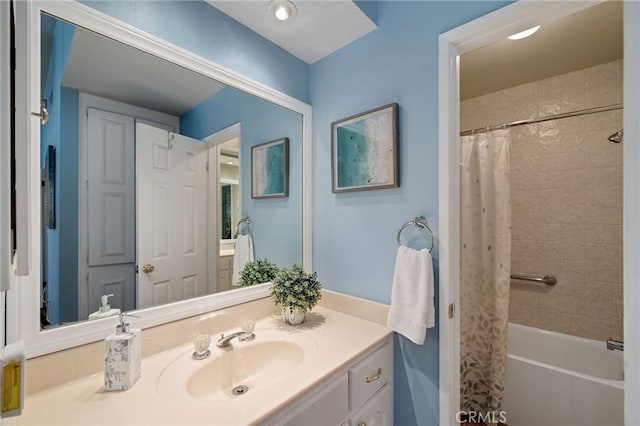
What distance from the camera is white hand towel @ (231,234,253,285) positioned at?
1384 millimetres

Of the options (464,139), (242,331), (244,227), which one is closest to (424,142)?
(464,139)

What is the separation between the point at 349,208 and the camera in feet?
4.79

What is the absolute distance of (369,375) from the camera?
3.62 ft

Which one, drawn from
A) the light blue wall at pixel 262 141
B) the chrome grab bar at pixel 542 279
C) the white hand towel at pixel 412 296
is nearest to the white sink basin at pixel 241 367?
the white hand towel at pixel 412 296

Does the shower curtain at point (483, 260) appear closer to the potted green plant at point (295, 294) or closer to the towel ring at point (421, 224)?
the towel ring at point (421, 224)

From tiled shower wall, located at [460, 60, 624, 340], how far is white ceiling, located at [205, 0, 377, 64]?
1519mm

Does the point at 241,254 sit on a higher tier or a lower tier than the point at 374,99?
lower

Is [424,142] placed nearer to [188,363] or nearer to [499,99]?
[188,363]

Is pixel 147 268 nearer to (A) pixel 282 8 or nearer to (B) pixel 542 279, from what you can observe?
(A) pixel 282 8

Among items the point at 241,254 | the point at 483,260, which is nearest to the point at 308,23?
the point at 241,254

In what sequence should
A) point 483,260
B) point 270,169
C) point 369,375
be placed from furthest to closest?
1. point 483,260
2. point 270,169
3. point 369,375

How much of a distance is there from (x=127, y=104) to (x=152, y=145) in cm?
16
